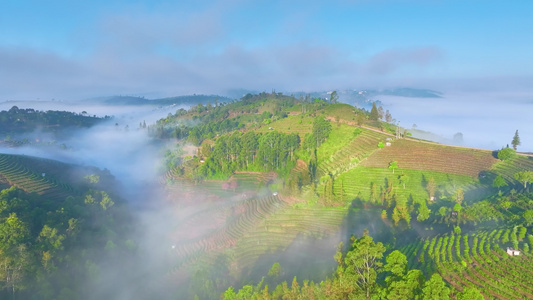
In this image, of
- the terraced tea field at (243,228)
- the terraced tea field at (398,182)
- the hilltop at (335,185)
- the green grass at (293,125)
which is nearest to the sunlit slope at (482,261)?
the hilltop at (335,185)

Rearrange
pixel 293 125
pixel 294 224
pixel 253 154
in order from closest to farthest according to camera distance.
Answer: pixel 294 224
pixel 253 154
pixel 293 125

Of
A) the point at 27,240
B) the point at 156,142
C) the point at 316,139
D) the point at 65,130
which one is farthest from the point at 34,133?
the point at 316,139

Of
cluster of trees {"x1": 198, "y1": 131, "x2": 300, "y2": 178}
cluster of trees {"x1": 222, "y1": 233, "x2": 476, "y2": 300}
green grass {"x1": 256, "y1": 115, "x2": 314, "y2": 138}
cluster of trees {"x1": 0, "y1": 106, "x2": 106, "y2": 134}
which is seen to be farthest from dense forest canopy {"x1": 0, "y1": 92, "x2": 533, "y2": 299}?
cluster of trees {"x1": 0, "y1": 106, "x2": 106, "y2": 134}

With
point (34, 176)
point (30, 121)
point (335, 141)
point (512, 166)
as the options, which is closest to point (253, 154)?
point (335, 141)

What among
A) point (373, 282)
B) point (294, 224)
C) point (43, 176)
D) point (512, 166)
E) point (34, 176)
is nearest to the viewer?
point (373, 282)

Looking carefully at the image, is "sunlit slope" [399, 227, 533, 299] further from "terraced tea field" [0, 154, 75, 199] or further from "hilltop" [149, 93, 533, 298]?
"terraced tea field" [0, 154, 75, 199]

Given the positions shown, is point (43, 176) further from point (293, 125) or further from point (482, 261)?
point (482, 261)
